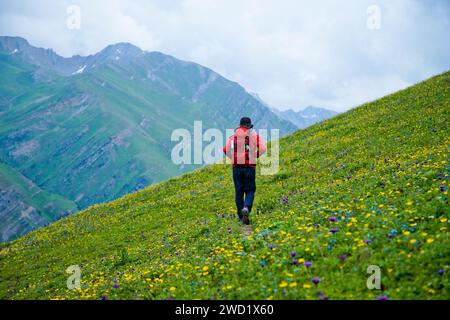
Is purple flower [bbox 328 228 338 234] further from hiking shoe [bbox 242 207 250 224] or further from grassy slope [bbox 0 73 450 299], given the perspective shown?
hiking shoe [bbox 242 207 250 224]

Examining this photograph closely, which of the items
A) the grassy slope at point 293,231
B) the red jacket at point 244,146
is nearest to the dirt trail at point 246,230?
the grassy slope at point 293,231

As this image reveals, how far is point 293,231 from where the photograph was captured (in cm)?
1170

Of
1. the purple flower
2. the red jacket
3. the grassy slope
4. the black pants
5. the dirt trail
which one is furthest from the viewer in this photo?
the black pants

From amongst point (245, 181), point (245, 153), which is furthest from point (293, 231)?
point (245, 153)

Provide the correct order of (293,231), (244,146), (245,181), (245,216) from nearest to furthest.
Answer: (293,231), (244,146), (245,216), (245,181)

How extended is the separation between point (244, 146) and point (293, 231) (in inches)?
169

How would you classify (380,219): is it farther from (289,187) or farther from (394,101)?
(394,101)

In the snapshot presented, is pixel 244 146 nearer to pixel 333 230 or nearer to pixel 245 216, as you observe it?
pixel 245 216

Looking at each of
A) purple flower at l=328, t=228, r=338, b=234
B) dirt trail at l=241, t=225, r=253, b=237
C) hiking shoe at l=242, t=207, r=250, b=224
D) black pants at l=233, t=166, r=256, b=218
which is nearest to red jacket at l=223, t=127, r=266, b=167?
black pants at l=233, t=166, r=256, b=218

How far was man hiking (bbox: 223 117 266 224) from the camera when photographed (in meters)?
14.7

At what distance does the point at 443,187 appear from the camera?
1128 centimetres

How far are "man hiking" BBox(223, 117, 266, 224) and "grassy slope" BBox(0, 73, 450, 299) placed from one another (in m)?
1.33

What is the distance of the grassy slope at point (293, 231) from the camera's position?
869cm
